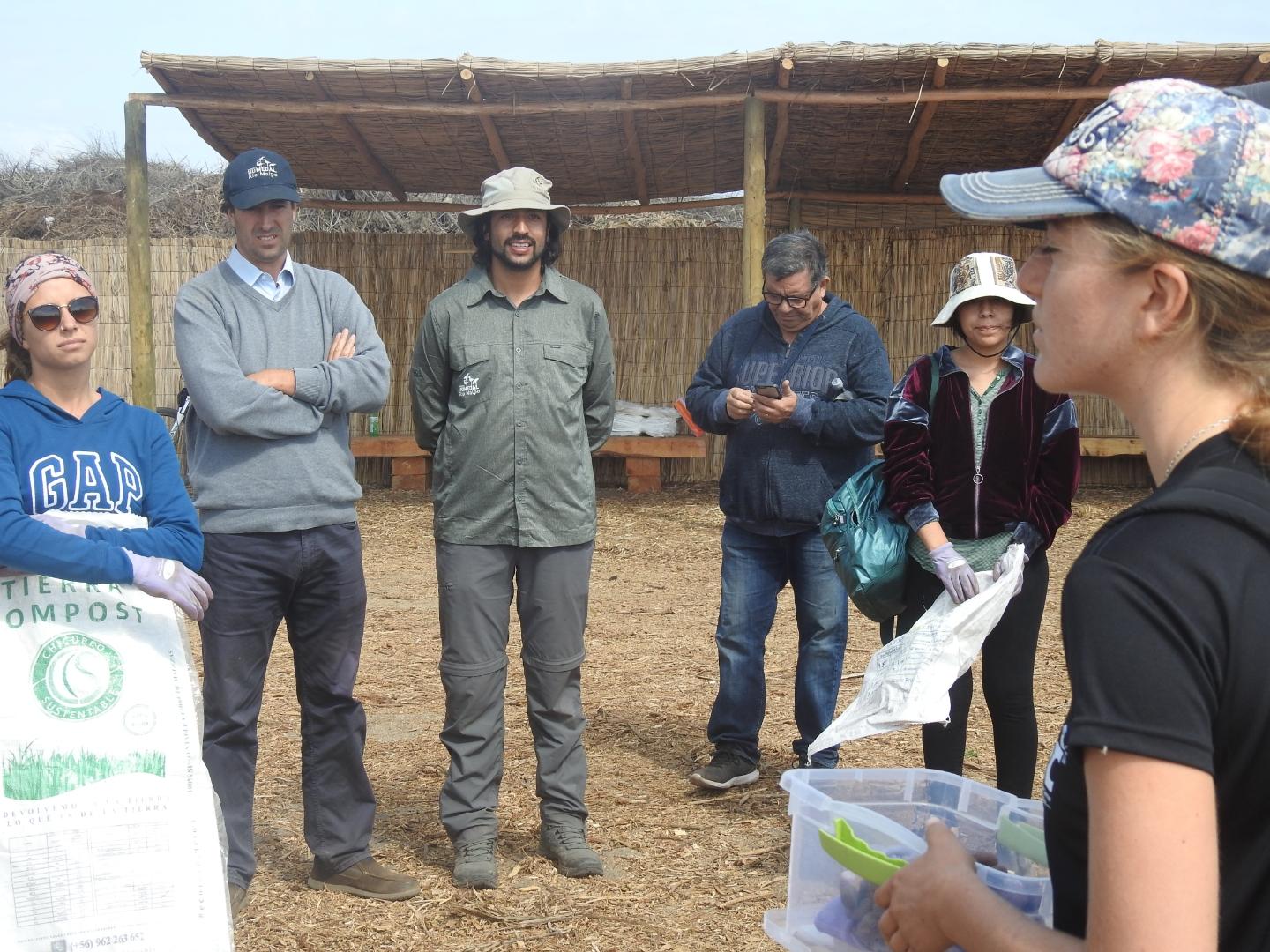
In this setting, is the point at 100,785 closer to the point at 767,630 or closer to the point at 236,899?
the point at 236,899

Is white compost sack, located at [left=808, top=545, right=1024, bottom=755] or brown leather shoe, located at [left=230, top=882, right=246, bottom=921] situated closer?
white compost sack, located at [left=808, top=545, right=1024, bottom=755]

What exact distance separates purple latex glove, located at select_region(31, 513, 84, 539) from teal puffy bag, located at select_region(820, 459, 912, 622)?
231cm

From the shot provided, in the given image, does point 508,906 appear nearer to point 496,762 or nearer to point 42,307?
point 496,762

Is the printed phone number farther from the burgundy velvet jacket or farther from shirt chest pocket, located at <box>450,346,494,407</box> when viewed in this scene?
the burgundy velvet jacket

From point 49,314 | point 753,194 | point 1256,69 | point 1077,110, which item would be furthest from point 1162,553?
point 1077,110

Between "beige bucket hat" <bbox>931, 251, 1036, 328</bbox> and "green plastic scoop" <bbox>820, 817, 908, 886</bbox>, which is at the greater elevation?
"beige bucket hat" <bbox>931, 251, 1036, 328</bbox>

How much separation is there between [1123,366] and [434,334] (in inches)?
126

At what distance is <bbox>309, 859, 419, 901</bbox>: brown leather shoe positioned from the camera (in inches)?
154

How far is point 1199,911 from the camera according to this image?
106cm

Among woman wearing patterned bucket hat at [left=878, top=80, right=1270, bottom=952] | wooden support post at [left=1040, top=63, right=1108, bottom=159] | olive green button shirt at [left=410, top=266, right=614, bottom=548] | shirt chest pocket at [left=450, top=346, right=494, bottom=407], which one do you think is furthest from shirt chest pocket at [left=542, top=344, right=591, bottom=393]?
wooden support post at [left=1040, top=63, right=1108, bottom=159]

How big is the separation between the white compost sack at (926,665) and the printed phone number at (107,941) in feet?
4.90

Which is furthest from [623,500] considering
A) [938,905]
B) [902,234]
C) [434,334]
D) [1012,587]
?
[938,905]

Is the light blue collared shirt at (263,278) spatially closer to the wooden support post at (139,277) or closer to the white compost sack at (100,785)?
the white compost sack at (100,785)

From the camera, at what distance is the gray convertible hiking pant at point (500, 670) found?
4.10m
